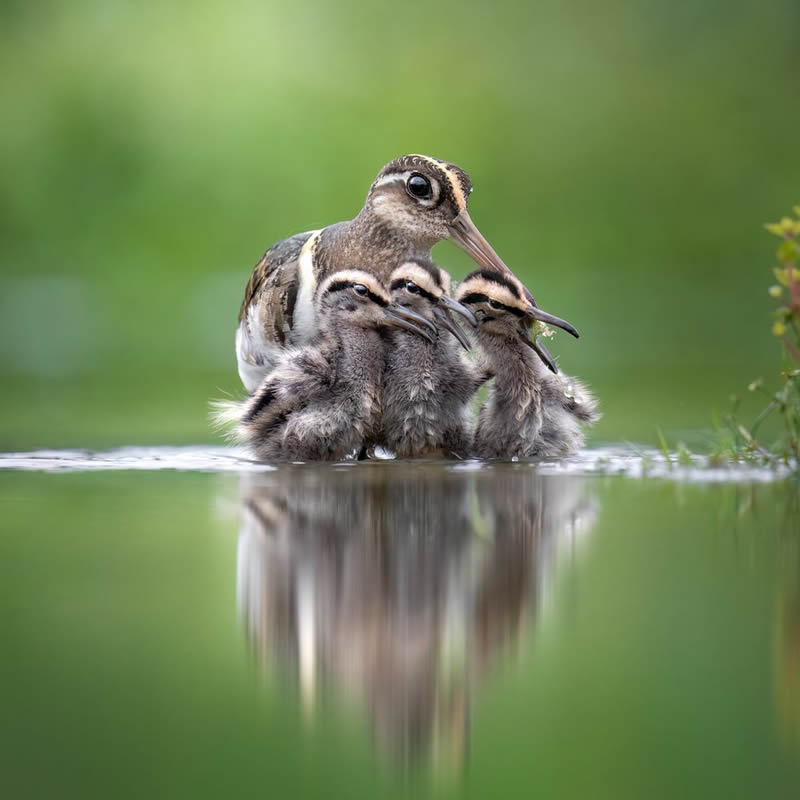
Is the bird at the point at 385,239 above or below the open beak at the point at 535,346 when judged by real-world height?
above

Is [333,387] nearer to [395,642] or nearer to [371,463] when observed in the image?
[371,463]

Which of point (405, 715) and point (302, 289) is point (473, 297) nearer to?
point (302, 289)

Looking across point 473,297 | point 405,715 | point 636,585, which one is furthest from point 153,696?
point 473,297

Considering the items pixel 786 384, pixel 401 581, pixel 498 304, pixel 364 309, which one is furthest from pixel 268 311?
pixel 401 581

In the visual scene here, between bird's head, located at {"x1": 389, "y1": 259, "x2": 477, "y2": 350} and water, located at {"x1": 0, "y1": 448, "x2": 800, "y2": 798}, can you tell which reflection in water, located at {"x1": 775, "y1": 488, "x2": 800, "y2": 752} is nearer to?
water, located at {"x1": 0, "y1": 448, "x2": 800, "y2": 798}

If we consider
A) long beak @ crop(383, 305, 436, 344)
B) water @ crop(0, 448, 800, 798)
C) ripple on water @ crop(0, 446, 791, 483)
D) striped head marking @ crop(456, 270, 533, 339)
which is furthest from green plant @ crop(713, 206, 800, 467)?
long beak @ crop(383, 305, 436, 344)

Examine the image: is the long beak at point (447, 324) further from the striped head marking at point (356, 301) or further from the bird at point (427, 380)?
the striped head marking at point (356, 301)

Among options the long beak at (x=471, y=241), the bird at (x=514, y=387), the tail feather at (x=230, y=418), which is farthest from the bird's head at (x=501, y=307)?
the tail feather at (x=230, y=418)
